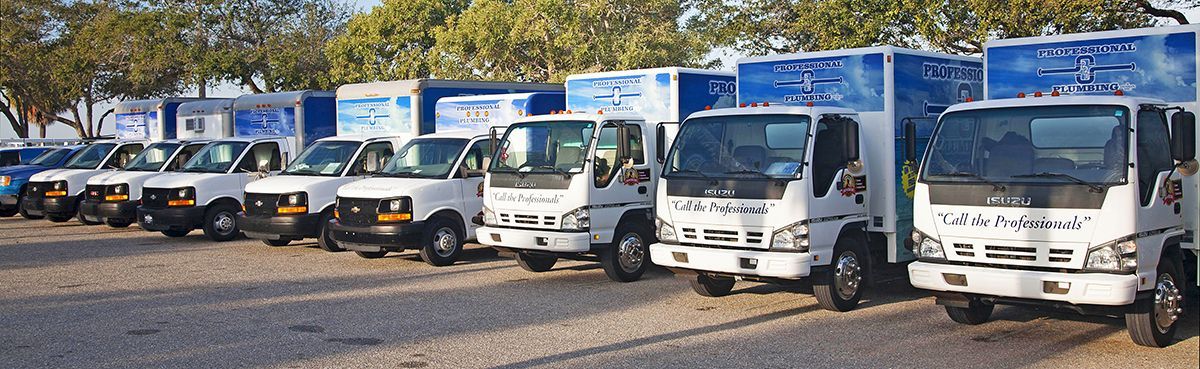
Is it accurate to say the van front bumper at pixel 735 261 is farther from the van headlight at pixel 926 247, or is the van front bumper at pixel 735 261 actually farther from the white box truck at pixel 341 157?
the white box truck at pixel 341 157

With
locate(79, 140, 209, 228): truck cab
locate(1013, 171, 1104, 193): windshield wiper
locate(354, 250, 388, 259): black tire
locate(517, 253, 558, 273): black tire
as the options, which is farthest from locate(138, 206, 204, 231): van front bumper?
locate(1013, 171, 1104, 193): windshield wiper

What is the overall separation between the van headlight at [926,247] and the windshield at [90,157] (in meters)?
17.8

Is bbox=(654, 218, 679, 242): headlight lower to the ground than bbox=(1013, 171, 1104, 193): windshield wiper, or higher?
lower

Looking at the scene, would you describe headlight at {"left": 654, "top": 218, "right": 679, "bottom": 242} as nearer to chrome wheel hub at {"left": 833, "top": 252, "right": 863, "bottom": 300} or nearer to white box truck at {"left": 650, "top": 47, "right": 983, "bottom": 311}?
white box truck at {"left": 650, "top": 47, "right": 983, "bottom": 311}

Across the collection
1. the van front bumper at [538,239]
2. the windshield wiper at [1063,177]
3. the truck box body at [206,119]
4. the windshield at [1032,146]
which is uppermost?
the truck box body at [206,119]

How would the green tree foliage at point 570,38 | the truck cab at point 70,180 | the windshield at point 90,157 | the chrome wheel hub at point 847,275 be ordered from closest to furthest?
1. the chrome wheel hub at point 847,275
2. the truck cab at point 70,180
3. the windshield at point 90,157
4. the green tree foliage at point 570,38

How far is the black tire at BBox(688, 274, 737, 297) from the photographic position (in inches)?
468

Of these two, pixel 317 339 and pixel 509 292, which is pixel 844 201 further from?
pixel 317 339

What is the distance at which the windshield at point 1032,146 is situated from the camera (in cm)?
896

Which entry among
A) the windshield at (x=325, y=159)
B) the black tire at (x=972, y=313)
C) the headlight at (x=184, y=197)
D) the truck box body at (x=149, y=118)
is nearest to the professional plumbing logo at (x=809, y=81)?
the black tire at (x=972, y=313)

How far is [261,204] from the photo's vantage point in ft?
53.7

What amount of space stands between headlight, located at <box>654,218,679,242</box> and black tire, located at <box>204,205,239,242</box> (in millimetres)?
9210

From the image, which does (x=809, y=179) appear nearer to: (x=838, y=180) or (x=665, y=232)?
(x=838, y=180)

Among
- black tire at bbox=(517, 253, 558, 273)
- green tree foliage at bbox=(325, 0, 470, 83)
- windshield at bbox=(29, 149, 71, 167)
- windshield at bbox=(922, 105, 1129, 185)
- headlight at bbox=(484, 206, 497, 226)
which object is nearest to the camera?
windshield at bbox=(922, 105, 1129, 185)
